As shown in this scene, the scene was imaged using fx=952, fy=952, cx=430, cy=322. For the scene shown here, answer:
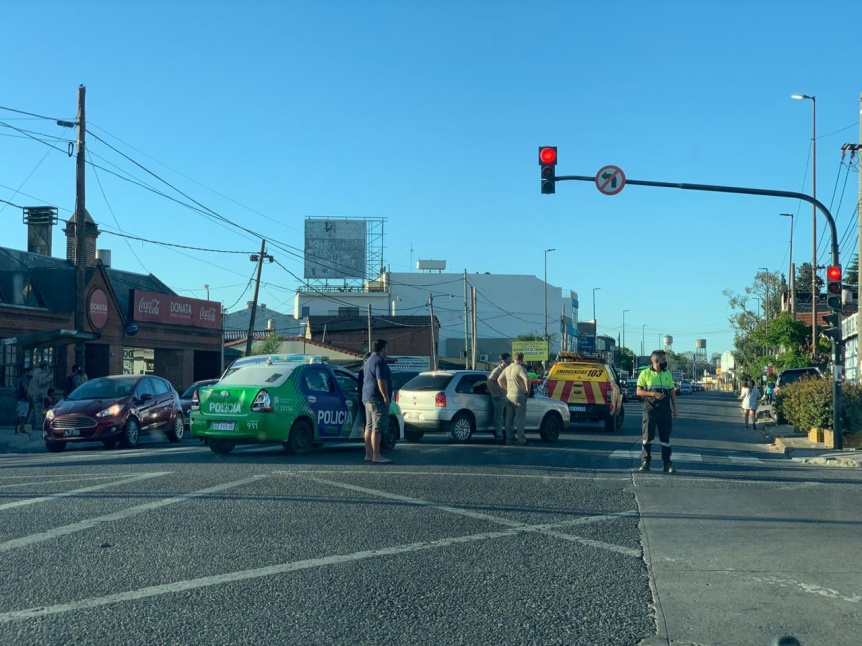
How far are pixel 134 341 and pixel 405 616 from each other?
35464 mm

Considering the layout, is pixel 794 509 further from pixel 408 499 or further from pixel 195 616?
pixel 195 616

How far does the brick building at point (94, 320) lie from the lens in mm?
31656

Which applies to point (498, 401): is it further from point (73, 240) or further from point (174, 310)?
point (73, 240)

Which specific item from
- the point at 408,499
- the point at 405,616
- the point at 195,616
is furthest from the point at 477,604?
the point at 408,499

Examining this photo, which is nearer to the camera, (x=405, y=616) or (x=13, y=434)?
(x=405, y=616)

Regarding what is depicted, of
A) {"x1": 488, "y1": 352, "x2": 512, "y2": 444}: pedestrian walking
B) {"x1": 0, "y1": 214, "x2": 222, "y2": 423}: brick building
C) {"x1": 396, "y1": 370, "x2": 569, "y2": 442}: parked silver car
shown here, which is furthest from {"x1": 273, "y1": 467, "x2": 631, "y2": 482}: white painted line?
{"x1": 0, "y1": 214, "x2": 222, "y2": 423}: brick building

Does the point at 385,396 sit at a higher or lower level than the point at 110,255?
lower

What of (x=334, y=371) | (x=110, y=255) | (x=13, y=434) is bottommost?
(x=13, y=434)

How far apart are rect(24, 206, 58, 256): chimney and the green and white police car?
2789 centimetres

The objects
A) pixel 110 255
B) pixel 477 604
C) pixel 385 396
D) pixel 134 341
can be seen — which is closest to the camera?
pixel 477 604

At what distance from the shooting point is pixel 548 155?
18531 millimetres

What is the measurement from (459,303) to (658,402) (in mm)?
86722

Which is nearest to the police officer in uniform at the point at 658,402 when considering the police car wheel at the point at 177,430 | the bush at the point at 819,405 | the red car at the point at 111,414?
the bush at the point at 819,405

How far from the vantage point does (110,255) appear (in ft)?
166
